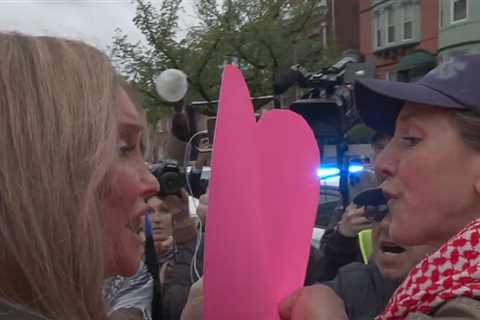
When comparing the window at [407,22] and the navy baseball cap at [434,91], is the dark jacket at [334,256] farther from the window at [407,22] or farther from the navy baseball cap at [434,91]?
the window at [407,22]

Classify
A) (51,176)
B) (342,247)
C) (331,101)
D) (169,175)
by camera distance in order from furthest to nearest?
(331,101) < (169,175) < (342,247) < (51,176)

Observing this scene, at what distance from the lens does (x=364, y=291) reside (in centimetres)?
185

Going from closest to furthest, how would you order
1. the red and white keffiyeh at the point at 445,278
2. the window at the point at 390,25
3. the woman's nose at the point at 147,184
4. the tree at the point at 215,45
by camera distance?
the red and white keffiyeh at the point at 445,278, the woman's nose at the point at 147,184, the tree at the point at 215,45, the window at the point at 390,25

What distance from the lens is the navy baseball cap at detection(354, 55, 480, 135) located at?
1198 millimetres

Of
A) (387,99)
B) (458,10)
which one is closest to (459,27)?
(458,10)

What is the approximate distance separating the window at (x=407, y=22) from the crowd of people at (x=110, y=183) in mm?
22553

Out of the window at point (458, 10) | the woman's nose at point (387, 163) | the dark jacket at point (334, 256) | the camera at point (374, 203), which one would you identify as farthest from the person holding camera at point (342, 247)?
the window at point (458, 10)

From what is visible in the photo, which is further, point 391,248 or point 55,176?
point 391,248

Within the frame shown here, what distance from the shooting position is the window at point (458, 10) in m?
18.6

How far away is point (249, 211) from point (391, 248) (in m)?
0.95

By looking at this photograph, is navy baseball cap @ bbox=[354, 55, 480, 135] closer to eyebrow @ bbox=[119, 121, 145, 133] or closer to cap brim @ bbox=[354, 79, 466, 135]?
cap brim @ bbox=[354, 79, 466, 135]

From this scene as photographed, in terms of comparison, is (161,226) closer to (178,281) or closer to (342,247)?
(178,281)

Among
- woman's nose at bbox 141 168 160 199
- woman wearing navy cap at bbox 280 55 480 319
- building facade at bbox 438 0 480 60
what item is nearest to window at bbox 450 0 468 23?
building facade at bbox 438 0 480 60

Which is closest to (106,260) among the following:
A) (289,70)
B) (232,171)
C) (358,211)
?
(232,171)
